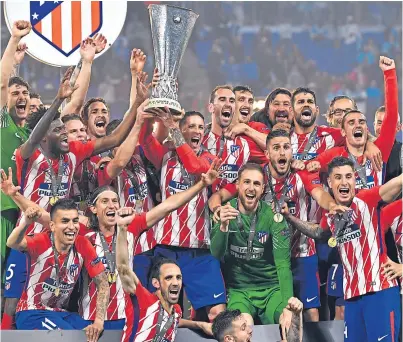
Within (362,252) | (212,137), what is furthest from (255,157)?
(362,252)

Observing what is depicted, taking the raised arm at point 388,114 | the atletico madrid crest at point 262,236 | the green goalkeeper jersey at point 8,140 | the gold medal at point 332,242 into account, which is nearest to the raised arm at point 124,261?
the atletico madrid crest at point 262,236

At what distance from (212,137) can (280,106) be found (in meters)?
0.50

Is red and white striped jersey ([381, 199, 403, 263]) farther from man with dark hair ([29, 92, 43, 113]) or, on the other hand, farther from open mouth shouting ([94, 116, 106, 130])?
man with dark hair ([29, 92, 43, 113])

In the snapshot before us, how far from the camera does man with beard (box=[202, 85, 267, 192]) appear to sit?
7.49 m

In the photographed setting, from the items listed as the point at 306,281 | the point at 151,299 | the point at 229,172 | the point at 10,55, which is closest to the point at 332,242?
the point at 306,281

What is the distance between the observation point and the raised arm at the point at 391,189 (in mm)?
7113

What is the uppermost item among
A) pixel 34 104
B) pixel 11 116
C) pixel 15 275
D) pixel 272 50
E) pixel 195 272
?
pixel 272 50

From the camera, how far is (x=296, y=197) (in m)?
7.42

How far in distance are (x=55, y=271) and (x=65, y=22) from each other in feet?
6.72

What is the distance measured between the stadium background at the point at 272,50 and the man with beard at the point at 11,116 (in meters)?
4.63

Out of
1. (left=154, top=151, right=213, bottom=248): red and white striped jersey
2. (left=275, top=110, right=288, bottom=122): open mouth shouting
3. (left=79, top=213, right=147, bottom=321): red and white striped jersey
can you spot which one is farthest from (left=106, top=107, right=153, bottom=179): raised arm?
(left=275, top=110, right=288, bottom=122): open mouth shouting

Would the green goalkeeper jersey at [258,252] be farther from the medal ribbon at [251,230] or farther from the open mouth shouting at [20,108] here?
the open mouth shouting at [20,108]

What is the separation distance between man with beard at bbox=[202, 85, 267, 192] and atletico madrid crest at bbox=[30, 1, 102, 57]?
1.19 meters

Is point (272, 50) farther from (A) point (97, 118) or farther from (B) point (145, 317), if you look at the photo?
(B) point (145, 317)
